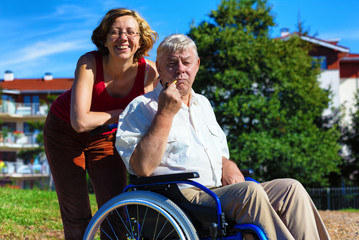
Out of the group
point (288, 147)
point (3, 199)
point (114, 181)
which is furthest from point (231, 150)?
point (114, 181)

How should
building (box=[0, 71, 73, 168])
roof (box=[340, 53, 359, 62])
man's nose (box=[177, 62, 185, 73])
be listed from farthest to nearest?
1. building (box=[0, 71, 73, 168])
2. roof (box=[340, 53, 359, 62])
3. man's nose (box=[177, 62, 185, 73])

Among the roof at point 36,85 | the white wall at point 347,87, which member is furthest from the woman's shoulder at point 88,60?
the roof at point 36,85

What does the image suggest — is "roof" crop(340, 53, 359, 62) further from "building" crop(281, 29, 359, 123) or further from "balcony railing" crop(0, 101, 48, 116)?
"balcony railing" crop(0, 101, 48, 116)

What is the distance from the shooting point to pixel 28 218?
6008 mm

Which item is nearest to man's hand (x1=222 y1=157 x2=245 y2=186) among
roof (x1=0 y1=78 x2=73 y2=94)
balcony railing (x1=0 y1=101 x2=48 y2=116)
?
balcony railing (x1=0 y1=101 x2=48 y2=116)

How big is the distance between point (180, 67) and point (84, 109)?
70 cm

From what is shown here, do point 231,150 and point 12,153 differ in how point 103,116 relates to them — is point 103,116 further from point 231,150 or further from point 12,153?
point 12,153

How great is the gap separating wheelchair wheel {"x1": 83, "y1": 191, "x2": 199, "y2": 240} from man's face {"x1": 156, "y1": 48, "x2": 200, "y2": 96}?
27.3 inches

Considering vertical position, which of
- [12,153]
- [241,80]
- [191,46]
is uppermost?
[241,80]

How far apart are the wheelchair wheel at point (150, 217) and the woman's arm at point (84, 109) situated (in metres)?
0.58

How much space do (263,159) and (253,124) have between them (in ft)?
7.04

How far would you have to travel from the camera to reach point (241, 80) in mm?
18312

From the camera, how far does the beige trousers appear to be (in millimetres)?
2176

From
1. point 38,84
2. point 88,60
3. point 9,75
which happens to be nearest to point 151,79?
point 88,60
